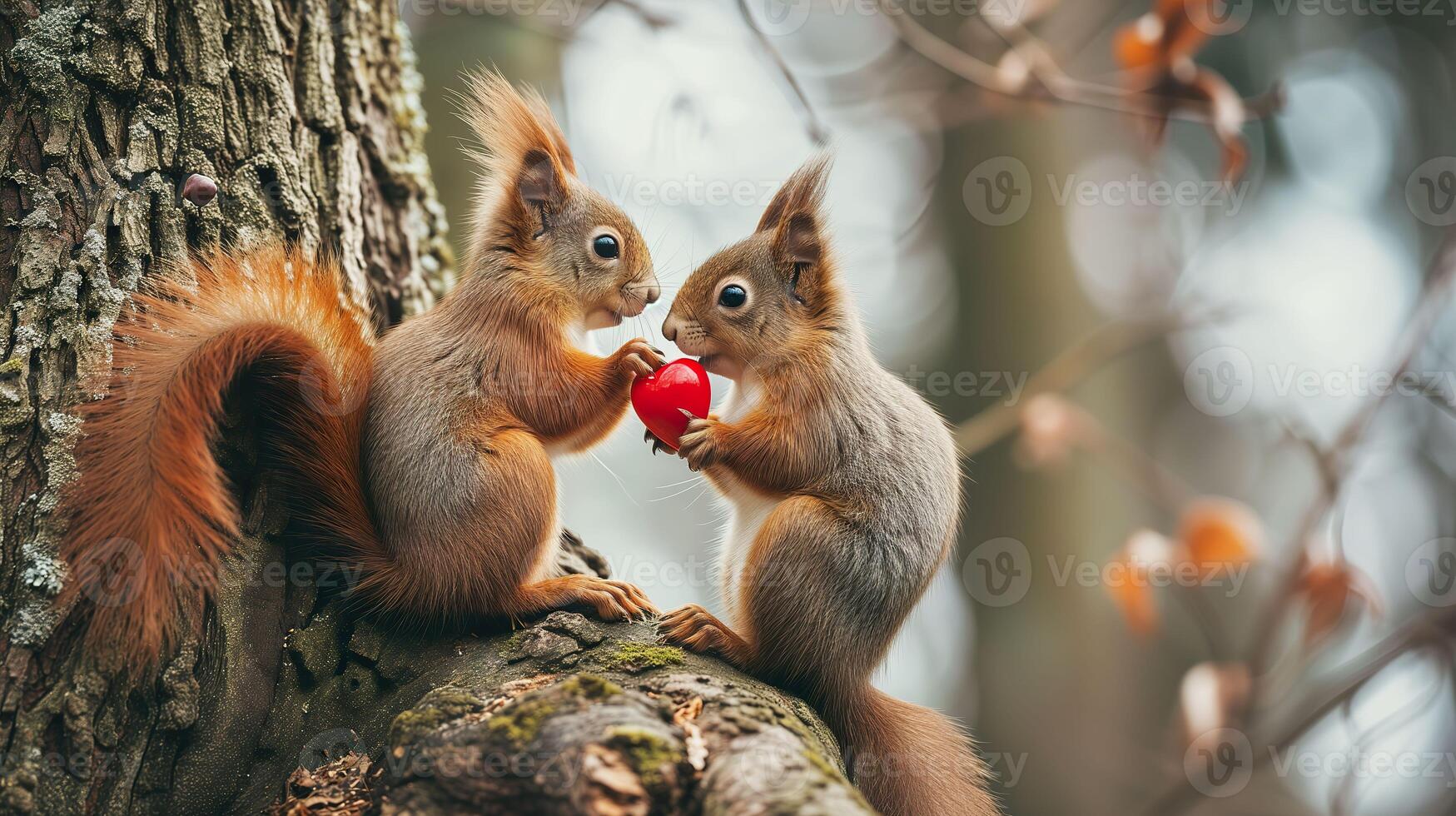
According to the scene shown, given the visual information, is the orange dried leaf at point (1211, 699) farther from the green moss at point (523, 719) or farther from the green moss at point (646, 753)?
the green moss at point (523, 719)

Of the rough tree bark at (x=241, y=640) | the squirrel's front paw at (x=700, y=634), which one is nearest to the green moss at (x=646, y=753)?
the rough tree bark at (x=241, y=640)

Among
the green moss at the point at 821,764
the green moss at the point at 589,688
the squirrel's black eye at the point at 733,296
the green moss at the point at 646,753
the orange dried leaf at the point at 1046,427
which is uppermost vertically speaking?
the squirrel's black eye at the point at 733,296

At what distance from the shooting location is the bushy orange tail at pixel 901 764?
6.99 ft

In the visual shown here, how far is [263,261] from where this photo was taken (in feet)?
6.70

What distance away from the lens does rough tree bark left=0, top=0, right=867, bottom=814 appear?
1.51 m

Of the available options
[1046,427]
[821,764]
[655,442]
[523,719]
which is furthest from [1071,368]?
[523,719]

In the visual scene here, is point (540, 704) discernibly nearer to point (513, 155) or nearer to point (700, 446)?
point (700, 446)

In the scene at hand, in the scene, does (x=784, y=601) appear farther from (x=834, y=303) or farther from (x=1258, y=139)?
(x=1258, y=139)

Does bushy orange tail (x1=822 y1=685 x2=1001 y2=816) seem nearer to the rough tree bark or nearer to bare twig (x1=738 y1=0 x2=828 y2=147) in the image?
the rough tree bark

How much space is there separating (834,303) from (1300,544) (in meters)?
1.20

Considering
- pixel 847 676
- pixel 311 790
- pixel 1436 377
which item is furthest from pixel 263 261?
pixel 1436 377

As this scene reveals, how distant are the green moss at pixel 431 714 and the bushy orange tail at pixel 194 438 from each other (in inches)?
17.3

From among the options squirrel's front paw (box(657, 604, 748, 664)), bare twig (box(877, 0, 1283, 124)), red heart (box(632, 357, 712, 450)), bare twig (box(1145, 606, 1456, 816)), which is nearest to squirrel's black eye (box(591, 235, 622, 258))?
red heart (box(632, 357, 712, 450))

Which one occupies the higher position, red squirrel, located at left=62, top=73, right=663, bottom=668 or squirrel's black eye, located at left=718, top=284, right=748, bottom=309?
squirrel's black eye, located at left=718, top=284, right=748, bottom=309
